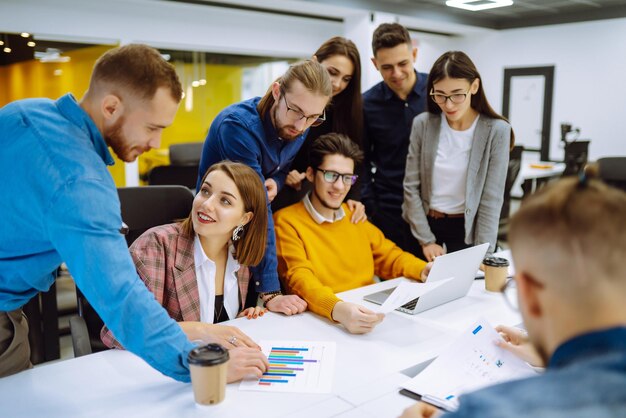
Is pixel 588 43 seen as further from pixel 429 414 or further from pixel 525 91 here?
pixel 429 414

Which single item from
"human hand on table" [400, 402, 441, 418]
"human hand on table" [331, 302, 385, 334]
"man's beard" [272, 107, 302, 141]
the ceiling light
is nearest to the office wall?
the ceiling light

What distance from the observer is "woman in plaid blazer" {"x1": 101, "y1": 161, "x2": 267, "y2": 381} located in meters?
1.76

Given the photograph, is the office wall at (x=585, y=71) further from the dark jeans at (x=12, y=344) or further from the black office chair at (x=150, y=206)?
the dark jeans at (x=12, y=344)

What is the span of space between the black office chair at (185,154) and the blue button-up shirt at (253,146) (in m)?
2.89

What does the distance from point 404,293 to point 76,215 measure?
984 millimetres

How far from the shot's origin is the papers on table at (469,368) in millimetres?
1298

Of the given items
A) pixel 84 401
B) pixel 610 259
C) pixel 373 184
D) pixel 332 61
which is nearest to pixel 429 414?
pixel 610 259

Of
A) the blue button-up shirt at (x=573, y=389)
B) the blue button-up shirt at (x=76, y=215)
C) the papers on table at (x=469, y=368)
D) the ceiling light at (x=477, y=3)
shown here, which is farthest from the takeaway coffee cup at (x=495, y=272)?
the blue button-up shirt at (x=573, y=389)

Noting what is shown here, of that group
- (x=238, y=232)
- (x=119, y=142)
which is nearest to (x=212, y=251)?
(x=238, y=232)

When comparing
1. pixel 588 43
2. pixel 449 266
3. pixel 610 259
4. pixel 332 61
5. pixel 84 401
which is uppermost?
pixel 588 43

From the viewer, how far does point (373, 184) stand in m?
2.97

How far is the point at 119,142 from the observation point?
122 cm

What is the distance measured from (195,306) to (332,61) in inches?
50.3

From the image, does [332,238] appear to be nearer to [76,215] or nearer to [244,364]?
[244,364]
